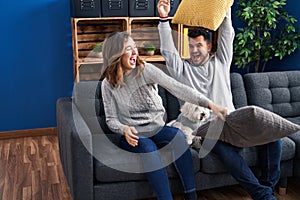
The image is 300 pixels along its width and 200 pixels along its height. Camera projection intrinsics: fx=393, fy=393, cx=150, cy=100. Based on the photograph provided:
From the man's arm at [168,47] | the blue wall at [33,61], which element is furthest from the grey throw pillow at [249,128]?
the blue wall at [33,61]

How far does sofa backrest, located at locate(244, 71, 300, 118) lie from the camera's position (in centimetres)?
271

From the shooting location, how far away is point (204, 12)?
2.47 meters

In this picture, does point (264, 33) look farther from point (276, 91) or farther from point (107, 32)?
point (107, 32)

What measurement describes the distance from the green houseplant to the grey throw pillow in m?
1.50

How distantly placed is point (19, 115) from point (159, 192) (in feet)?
6.72

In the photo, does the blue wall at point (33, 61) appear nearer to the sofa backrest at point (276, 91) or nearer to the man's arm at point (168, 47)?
the man's arm at point (168, 47)

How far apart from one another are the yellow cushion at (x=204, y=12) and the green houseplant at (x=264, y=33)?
102 centimetres

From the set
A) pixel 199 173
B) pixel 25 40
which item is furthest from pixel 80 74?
pixel 199 173

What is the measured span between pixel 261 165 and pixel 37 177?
153 centimetres

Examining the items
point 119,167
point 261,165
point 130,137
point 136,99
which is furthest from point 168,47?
point 261,165

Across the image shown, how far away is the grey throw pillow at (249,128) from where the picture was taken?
6.77 feet

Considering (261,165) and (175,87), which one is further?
(261,165)

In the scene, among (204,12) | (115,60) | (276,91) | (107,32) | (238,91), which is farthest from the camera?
(107,32)

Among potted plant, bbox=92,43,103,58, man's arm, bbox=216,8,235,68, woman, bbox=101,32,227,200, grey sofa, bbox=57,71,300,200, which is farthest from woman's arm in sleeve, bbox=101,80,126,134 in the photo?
potted plant, bbox=92,43,103,58
